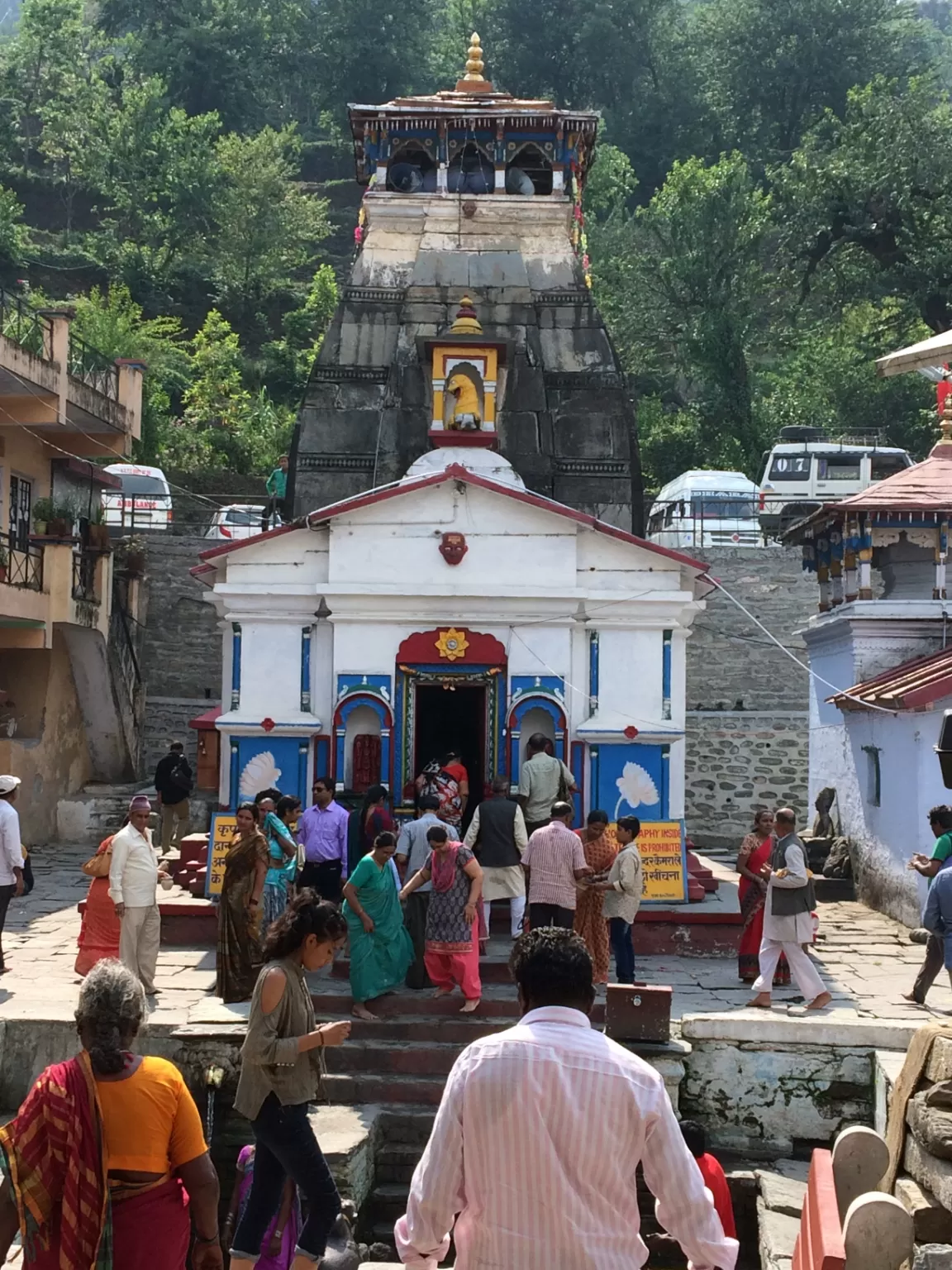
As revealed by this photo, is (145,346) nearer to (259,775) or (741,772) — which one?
(741,772)

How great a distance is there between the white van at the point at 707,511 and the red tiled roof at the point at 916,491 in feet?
37.9

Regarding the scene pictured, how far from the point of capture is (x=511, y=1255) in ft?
13.1

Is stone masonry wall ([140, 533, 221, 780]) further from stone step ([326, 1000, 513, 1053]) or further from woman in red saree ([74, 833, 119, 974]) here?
stone step ([326, 1000, 513, 1053])

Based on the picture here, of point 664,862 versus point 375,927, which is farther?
point 664,862

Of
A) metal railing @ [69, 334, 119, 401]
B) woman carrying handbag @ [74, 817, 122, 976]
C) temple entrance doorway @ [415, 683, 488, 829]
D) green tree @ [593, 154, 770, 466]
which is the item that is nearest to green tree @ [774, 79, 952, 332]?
green tree @ [593, 154, 770, 466]

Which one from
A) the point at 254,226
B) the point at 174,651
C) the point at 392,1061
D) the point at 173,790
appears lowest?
the point at 392,1061

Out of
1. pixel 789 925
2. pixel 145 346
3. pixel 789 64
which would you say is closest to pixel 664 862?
pixel 789 925

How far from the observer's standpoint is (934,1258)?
629 cm

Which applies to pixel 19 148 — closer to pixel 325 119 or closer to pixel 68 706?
pixel 325 119

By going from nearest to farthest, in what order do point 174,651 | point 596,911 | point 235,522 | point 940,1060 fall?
point 940,1060 → point 596,911 → point 174,651 → point 235,522

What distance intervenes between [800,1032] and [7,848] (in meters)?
6.49

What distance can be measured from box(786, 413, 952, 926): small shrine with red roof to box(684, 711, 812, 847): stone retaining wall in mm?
4836

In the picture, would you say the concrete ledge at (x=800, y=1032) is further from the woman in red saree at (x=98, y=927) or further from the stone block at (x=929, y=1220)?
the woman in red saree at (x=98, y=927)

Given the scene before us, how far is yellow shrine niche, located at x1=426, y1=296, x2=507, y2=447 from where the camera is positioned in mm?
18156
